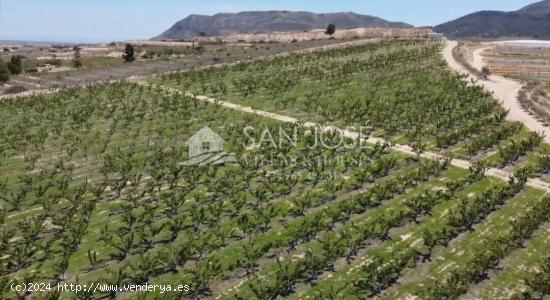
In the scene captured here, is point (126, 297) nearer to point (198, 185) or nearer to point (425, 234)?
point (198, 185)

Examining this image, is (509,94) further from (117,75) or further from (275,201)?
(117,75)

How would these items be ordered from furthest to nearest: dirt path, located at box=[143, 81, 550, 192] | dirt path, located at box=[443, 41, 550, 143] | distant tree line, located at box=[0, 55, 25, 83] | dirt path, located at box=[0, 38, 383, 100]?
distant tree line, located at box=[0, 55, 25, 83]
dirt path, located at box=[0, 38, 383, 100]
dirt path, located at box=[443, 41, 550, 143]
dirt path, located at box=[143, 81, 550, 192]

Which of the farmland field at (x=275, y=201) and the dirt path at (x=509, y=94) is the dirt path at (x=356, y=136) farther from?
the dirt path at (x=509, y=94)

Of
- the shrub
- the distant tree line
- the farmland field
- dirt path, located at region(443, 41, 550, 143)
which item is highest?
the distant tree line

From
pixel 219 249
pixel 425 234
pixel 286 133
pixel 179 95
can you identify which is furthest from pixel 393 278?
pixel 179 95

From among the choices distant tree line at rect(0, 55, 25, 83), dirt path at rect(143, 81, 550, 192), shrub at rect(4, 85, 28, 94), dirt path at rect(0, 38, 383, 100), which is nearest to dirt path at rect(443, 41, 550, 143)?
dirt path at rect(143, 81, 550, 192)

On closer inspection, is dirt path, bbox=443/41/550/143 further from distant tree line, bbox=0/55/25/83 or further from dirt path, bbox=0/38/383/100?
distant tree line, bbox=0/55/25/83
